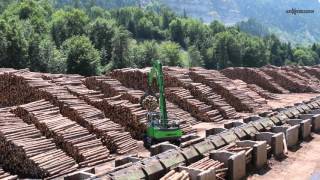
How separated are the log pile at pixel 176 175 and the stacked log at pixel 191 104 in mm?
16995

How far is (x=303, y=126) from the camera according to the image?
29391 mm

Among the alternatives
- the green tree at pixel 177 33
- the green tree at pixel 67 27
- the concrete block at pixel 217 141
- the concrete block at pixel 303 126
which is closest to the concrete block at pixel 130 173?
the concrete block at pixel 217 141

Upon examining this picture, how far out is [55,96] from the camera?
2617 cm

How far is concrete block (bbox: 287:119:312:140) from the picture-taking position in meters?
29.4

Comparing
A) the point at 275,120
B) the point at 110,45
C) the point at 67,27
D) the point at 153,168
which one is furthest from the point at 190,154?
the point at 67,27

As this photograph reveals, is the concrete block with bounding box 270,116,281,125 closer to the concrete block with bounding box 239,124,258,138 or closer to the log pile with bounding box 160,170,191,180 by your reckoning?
the concrete block with bounding box 239,124,258,138

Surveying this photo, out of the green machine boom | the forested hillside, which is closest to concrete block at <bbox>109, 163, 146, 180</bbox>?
the green machine boom

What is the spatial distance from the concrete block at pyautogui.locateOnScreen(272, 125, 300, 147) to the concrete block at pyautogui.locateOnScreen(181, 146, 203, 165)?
27.2 feet

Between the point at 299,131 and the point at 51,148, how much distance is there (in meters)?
16.1

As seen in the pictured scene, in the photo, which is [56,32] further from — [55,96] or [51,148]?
[51,148]

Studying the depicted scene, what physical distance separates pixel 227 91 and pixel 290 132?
13351 mm

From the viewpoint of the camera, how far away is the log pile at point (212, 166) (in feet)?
63.4

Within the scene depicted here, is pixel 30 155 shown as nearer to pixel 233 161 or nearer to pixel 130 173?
pixel 130 173

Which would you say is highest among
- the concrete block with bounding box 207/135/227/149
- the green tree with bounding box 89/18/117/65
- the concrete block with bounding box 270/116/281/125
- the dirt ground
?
the green tree with bounding box 89/18/117/65
